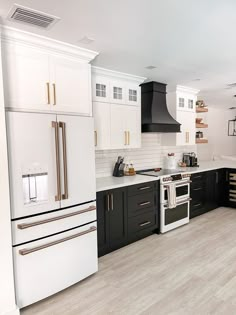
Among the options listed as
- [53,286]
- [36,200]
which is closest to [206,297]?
[53,286]

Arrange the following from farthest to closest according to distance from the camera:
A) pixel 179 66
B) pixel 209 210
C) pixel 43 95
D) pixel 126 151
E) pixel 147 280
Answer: pixel 209 210 < pixel 126 151 < pixel 179 66 < pixel 147 280 < pixel 43 95

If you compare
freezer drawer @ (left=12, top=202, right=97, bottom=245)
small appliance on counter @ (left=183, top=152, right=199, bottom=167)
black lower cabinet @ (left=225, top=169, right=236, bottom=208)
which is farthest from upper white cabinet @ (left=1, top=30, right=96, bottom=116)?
black lower cabinet @ (left=225, top=169, right=236, bottom=208)

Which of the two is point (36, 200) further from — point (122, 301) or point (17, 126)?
point (122, 301)

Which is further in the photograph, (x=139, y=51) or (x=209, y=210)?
(x=209, y=210)

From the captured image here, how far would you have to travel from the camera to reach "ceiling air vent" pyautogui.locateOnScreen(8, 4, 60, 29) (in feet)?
6.07

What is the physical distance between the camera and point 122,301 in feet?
7.61

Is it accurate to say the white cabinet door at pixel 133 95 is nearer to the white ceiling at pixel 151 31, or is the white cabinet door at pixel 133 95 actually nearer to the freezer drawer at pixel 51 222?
the white ceiling at pixel 151 31

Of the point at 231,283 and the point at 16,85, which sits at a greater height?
the point at 16,85

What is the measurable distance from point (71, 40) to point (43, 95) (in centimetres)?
65

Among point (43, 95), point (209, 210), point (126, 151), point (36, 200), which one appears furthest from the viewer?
point (209, 210)

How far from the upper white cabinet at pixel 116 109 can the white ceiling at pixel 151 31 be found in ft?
0.79

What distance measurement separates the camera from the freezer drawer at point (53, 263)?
7.13 ft

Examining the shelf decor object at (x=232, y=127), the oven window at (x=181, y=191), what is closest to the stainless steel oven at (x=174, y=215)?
the oven window at (x=181, y=191)

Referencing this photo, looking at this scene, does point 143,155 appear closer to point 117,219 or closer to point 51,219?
point 117,219
